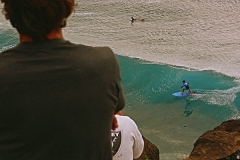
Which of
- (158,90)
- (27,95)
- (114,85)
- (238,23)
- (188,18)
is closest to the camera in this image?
(27,95)

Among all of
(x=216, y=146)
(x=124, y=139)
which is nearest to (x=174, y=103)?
(x=216, y=146)

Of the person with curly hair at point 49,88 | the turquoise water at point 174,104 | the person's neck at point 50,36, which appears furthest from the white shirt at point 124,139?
the turquoise water at point 174,104

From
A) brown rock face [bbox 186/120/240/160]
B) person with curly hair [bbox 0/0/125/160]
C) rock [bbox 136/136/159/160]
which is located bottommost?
rock [bbox 136/136/159/160]

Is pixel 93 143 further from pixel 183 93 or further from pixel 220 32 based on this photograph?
pixel 220 32

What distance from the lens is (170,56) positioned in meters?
12.1

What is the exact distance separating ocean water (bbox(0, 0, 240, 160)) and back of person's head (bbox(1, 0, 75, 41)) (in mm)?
5673

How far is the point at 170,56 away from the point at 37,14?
1122 centimetres

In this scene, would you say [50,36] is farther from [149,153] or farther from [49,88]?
[149,153]

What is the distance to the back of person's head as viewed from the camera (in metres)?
1.06

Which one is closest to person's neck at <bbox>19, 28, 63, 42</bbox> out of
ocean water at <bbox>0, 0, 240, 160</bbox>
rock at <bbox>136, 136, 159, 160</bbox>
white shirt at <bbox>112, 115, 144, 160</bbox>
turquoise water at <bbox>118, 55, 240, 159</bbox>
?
white shirt at <bbox>112, 115, 144, 160</bbox>

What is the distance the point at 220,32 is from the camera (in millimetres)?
14352

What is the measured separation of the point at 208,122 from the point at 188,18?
367 inches

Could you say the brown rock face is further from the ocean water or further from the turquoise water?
the turquoise water

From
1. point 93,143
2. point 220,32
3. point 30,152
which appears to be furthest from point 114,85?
point 220,32
